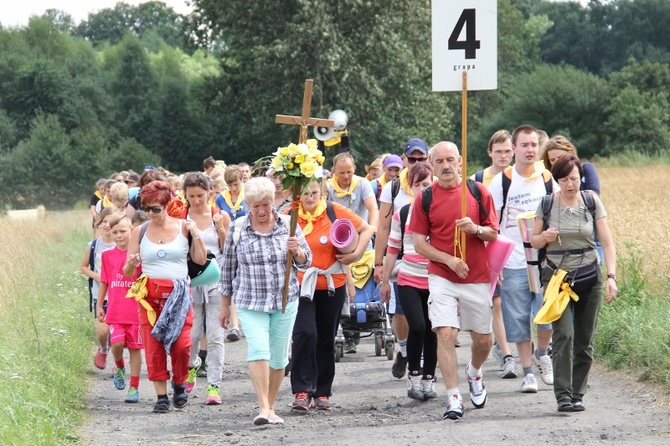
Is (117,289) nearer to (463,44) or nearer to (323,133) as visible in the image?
(463,44)

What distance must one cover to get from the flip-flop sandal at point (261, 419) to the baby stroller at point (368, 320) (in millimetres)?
3538

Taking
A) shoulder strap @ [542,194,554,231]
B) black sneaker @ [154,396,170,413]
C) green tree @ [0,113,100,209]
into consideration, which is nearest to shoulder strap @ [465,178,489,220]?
shoulder strap @ [542,194,554,231]

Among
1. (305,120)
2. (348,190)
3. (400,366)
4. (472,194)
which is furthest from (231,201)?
(472,194)

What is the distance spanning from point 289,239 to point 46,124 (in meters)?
57.1

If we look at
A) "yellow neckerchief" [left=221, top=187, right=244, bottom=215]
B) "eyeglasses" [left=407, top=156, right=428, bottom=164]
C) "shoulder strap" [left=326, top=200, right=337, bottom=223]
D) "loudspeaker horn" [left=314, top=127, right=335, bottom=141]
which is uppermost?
"loudspeaker horn" [left=314, top=127, right=335, bottom=141]

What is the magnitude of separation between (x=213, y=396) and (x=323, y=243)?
164cm

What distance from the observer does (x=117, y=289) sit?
10875mm

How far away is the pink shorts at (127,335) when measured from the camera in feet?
35.3

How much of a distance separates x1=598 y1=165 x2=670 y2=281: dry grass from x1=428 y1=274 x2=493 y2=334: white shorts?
440 centimetres

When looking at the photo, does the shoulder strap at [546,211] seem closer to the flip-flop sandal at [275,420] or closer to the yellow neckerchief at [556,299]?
the yellow neckerchief at [556,299]

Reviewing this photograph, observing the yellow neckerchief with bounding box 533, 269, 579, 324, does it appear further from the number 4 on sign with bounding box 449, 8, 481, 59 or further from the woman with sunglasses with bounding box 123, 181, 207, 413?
the woman with sunglasses with bounding box 123, 181, 207, 413

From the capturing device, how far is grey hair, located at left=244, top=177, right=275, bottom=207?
898 cm

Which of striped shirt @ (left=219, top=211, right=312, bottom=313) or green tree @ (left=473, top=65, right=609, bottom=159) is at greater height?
green tree @ (left=473, top=65, right=609, bottom=159)

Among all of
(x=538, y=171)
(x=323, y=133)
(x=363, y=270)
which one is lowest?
(x=363, y=270)
